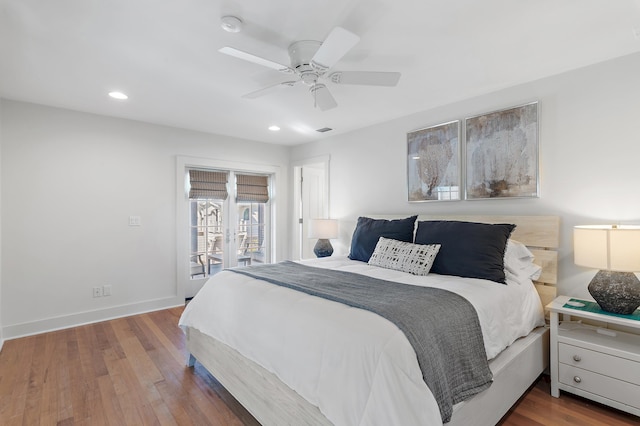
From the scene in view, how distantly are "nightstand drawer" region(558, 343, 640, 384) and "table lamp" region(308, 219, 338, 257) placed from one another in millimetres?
2576

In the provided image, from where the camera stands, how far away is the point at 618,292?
6.47 ft

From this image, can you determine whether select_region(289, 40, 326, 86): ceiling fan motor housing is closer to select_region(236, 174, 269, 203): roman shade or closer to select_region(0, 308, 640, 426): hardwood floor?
select_region(0, 308, 640, 426): hardwood floor

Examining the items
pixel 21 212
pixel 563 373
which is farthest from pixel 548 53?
pixel 21 212

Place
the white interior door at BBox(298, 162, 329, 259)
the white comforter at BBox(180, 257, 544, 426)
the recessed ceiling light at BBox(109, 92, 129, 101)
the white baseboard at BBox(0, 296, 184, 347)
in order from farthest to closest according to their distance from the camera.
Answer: the white interior door at BBox(298, 162, 329, 259) → the white baseboard at BBox(0, 296, 184, 347) → the recessed ceiling light at BBox(109, 92, 129, 101) → the white comforter at BBox(180, 257, 544, 426)

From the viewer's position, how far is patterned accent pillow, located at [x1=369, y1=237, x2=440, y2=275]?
8.07 ft

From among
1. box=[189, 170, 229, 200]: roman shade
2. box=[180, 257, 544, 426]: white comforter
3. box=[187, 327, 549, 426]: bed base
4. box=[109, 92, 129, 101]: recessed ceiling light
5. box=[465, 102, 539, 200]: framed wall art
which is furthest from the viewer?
box=[189, 170, 229, 200]: roman shade

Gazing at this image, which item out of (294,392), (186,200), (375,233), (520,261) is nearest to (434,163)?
(375,233)

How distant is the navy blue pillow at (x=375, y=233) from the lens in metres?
3.00

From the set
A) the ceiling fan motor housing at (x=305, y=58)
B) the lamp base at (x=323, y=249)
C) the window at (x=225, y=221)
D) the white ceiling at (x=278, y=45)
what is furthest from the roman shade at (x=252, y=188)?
the ceiling fan motor housing at (x=305, y=58)

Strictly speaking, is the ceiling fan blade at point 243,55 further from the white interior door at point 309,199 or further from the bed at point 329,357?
the white interior door at point 309,199

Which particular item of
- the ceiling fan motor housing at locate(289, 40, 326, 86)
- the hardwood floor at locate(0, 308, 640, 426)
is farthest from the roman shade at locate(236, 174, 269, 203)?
the ceiling fan motor housing at locate(289, 40, 326, 86)

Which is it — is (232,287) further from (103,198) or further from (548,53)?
(548,53)

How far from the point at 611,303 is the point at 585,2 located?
5.79 feet

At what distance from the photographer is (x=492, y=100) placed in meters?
2.91
